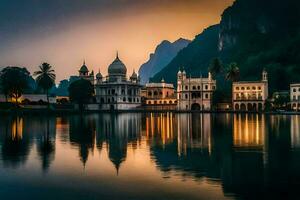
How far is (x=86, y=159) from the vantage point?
21.1 m

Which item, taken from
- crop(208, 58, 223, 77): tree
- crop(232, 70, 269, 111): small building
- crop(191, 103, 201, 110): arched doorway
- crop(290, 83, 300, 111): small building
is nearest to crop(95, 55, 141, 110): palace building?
crop(191, 103, 201, 110): arched doorway

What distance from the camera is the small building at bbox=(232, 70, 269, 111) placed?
119125mm

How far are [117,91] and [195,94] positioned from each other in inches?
925

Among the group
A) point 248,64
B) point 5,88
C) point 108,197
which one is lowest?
point 108,197

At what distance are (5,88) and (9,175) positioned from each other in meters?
86.0

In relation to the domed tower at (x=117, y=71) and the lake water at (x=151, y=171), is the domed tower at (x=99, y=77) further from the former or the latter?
the lake water at (x=151, y=171)

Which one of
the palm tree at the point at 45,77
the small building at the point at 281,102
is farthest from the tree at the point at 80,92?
the small building at the point at 281,102

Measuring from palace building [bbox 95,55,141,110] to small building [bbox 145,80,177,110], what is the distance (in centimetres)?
402

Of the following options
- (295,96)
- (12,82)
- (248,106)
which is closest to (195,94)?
(248,106)

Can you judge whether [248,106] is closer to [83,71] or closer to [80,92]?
[80,92]

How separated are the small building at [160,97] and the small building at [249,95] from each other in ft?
64.8

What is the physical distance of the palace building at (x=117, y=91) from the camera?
132 meters

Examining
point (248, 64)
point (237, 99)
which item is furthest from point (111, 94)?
point (248, 64)

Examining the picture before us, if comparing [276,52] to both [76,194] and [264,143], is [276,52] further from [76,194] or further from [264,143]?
[76,194]
